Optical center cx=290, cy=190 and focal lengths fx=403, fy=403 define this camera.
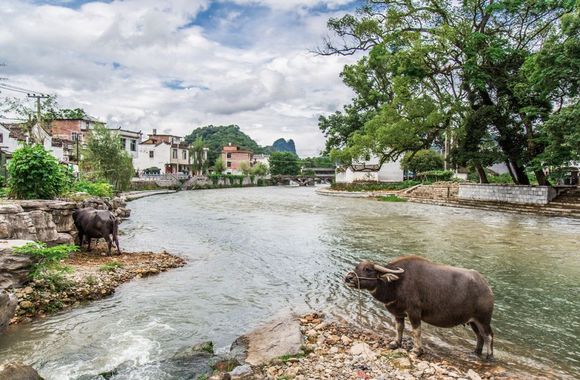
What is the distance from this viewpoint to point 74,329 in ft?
22.9

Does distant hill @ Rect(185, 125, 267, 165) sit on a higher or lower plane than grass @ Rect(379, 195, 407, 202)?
higher

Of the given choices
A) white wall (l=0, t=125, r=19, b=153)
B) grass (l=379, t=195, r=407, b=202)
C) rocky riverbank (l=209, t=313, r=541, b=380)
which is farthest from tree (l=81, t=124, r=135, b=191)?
rocky riverbank (l=209, t=313, r=541, b=380)

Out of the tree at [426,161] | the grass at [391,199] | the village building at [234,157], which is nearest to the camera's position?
the grass at [391,199]

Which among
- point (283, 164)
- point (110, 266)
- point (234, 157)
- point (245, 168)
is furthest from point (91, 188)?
point (234, 157)

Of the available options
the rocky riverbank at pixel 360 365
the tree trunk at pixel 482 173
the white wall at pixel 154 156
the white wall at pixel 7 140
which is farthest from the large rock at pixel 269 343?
the white wall at pixel 154 156

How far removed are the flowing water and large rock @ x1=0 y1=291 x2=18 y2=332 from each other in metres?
0.27

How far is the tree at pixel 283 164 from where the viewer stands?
99562 mm

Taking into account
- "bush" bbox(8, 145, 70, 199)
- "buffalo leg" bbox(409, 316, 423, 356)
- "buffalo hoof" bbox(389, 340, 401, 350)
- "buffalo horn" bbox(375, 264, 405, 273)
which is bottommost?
"buffalo hoof" bbox(389, 340, 401, 350)

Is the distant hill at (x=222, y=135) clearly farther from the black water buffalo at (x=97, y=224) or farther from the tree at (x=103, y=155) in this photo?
the black water buffalo at (x=97, y=224)

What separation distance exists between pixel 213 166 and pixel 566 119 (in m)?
73.8

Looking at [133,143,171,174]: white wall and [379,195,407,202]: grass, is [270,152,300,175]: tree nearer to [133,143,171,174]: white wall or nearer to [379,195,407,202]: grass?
[133,143,171,174]: white wall

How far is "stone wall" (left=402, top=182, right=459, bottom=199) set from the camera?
3647 centimetres

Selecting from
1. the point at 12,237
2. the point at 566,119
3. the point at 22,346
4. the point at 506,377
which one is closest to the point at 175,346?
the point at 22,346

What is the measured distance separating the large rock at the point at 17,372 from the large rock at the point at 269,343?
2615 mm
